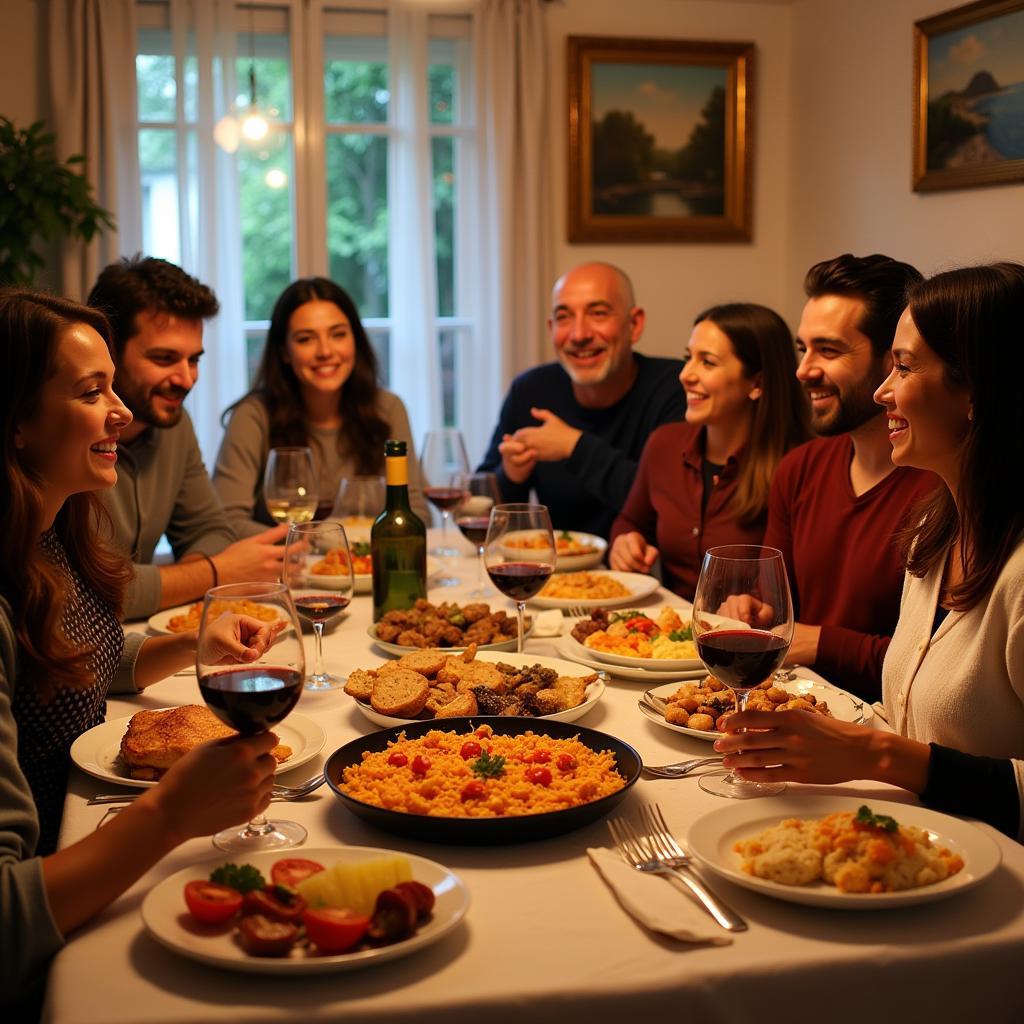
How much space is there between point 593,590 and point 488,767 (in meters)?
1.14

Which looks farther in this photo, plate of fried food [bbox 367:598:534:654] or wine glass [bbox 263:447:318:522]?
wine glass [bbox 263:447:318:522]

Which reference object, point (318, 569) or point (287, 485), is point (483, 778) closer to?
point (318, 569)

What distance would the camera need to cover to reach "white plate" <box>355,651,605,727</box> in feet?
5.01

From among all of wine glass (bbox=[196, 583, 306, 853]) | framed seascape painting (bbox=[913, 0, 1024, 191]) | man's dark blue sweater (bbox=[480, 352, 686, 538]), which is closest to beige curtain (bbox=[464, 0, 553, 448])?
man's dark blue sweater (bbox=[480, 352, 686, 538])

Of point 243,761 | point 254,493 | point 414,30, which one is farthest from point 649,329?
point 243,761

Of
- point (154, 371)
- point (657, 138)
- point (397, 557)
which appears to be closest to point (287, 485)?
point (154, 371)

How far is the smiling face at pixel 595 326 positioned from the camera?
12.9ft

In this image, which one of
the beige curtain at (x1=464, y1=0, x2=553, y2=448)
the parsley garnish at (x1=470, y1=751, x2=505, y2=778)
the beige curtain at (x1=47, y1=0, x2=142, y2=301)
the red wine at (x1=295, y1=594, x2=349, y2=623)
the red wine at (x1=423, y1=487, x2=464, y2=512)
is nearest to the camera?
the parsley garnish at (x1=470, y1=751, x2=505, y2=778)

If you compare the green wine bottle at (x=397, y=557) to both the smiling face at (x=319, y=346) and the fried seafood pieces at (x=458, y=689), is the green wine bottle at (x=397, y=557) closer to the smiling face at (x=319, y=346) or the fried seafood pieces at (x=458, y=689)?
the fried seafood pieces at (x=458, y=689)

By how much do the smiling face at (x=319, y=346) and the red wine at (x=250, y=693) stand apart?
8.95 feet

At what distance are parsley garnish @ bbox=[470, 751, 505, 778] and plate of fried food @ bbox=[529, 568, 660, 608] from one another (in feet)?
3.27

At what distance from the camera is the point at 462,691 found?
1591mm

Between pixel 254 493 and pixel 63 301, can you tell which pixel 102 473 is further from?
pixel 254 493

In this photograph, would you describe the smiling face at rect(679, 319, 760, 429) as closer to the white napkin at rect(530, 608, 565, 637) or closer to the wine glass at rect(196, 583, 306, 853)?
the white napkin at rect(530, 608, 565, 637)
